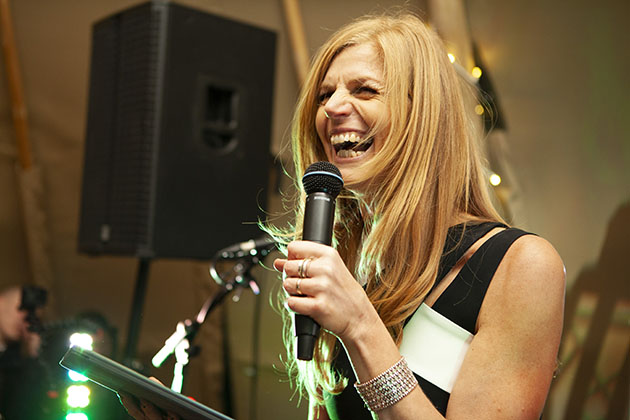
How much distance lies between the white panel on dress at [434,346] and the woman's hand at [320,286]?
256 mm

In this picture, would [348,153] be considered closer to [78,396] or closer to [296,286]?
[296,286]

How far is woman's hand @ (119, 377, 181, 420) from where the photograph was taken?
855 millimetres

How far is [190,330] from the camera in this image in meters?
1.66

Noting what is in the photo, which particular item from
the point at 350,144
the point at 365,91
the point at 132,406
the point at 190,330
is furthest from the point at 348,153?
the point at 190,330

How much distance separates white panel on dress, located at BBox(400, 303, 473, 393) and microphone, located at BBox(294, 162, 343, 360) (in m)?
0.29

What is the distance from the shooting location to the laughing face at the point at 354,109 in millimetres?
1218

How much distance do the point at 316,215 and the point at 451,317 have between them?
335 millimetres

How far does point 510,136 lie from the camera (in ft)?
9.53

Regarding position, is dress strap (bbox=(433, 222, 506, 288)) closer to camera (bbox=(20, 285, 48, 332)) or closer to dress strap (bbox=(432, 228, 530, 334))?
dress strap (bbox=(432, 228, 530, 334))

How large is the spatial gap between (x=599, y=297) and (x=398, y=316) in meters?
1.61

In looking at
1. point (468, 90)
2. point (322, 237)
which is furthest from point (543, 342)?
point (468, 90)

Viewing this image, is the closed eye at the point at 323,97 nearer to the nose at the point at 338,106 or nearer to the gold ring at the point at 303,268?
the nose at the point at 338,106

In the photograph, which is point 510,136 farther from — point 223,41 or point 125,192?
point 125,192

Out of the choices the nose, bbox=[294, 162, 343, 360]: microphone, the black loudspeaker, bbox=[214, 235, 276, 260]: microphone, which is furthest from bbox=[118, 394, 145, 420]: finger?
the black loudspeaker
